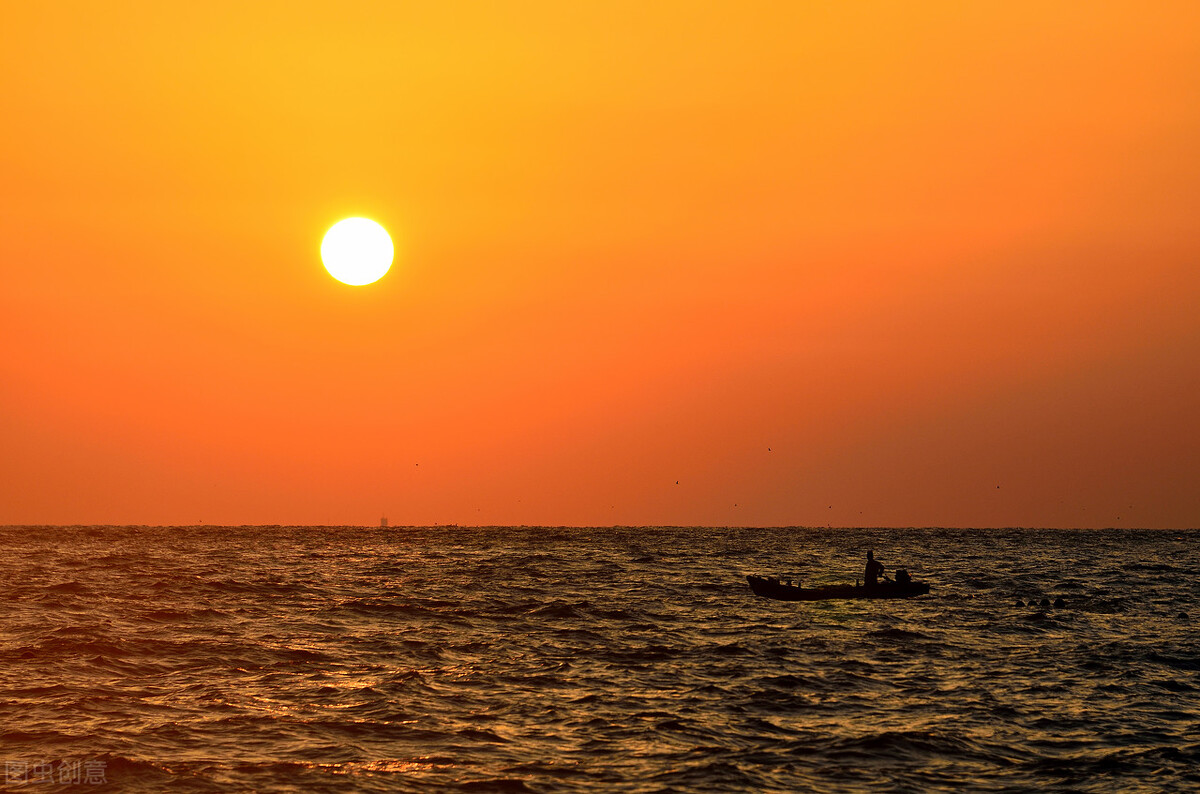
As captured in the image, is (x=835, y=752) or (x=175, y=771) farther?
(x=835, y=752)

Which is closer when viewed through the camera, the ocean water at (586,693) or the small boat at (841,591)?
the ocean water at (586,693)

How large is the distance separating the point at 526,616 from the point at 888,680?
67.2ft

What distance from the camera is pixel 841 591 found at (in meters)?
53.1

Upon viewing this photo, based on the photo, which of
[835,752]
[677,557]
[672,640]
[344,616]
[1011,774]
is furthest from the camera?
[677,557]

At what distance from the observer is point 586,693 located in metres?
28.7

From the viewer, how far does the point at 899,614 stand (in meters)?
50.0

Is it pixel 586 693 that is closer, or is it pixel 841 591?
pixel 586 693

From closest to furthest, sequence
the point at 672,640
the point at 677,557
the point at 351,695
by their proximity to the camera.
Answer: the point at 351,695, the point at 672,640, the point at 677,557

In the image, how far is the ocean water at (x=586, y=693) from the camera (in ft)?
69.3

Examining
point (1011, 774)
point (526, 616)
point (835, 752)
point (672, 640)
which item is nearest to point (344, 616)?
point (526, 616)

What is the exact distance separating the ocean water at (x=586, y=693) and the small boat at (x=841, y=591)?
0.73 meters

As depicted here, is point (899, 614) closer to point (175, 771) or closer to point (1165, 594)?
point (1165, 594)

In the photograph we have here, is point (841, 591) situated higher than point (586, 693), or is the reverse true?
point (841, 591)

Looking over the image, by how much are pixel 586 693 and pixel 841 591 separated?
90.7ft
